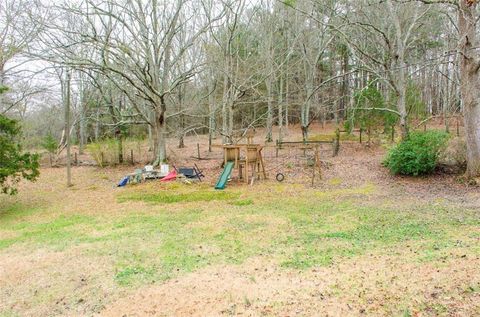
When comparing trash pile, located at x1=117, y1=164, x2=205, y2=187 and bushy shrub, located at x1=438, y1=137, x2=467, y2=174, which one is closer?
bushy shrub, located at x1=438, y1=137, x2=467, y2=174

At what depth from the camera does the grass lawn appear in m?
3.46

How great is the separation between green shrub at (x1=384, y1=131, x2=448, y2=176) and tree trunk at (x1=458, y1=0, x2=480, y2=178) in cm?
92

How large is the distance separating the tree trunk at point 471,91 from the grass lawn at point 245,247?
2.15m

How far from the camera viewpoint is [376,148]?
15.5 metres

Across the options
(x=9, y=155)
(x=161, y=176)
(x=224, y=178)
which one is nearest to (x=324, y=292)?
(x=224, y=178)

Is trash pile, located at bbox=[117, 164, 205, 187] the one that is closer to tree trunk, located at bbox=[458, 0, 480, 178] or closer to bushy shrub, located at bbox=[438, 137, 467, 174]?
bushy shrub, located at bbox=[438, 137, 467, 174]

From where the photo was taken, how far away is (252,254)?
4.77 metres

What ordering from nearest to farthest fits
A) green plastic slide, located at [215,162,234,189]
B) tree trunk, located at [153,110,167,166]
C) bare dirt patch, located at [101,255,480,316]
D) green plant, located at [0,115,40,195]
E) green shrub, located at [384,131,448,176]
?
bare dirt patch, located at [101,255,480,316] < green plant, located at [0,115,40,195] < green shrub, located at [384,131,448,176] < green plastic slide, located at [215,162,234,189] < tree trunk, located at [153,110,167,166]

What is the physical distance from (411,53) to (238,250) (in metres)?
21.2

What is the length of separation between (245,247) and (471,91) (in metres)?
6.97

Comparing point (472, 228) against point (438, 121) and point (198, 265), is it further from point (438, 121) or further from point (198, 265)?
point (438, 121)

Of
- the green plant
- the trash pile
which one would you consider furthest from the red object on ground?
the green plant

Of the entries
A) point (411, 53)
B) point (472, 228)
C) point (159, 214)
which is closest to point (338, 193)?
point (472, 228)

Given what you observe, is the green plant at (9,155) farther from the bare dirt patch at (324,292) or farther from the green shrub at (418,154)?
the green shrub at (418,154)
